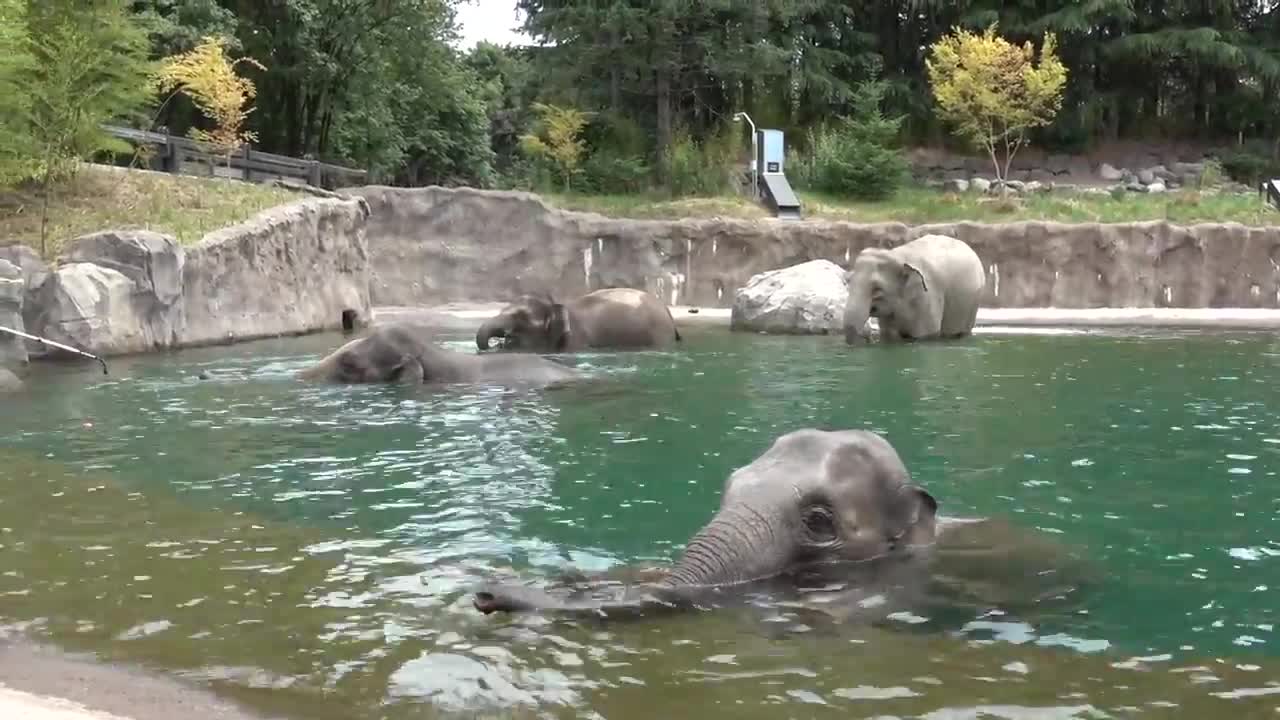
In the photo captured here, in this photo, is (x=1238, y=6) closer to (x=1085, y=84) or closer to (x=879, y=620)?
(x=1085, y=84)

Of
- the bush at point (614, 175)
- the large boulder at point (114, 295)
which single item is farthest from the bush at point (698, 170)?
the large boulder at point (114, 295)

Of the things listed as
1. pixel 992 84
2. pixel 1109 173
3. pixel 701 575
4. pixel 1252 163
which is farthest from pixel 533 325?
pixel 1252 163

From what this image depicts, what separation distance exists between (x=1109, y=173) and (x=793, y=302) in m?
25.7

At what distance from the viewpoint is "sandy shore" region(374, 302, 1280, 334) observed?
2570cm

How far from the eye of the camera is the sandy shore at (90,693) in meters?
4.12

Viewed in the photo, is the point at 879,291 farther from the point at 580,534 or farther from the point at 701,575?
the point at 701,575

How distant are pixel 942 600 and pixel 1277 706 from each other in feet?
4.80

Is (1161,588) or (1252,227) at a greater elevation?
(1252,227)

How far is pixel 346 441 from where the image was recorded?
10.3 meters

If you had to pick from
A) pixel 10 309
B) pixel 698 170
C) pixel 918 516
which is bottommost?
pixel 918 516

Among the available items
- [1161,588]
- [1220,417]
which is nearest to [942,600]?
[1161,588]

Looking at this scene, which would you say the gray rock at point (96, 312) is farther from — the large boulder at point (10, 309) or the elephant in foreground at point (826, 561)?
the elephant in foreground at point (826, 561)

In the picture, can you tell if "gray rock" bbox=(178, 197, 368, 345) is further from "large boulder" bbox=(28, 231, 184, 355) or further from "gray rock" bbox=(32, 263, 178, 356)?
"gray rock" bbox=(32, 263, 178, 356)

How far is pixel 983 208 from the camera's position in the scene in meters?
36.3
